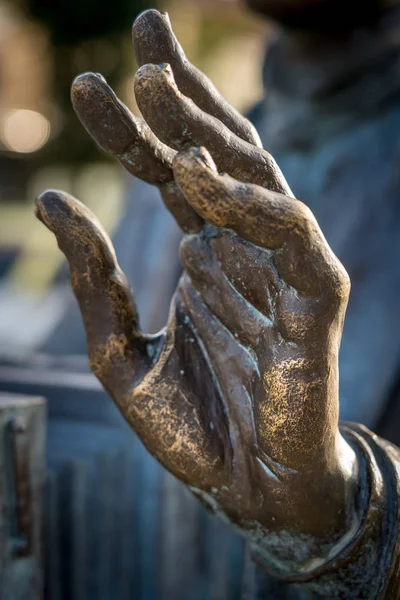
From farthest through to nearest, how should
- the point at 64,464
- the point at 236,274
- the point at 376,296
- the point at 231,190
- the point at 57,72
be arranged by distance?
the point at 57,72 < the point at 376,296 < the point at 64,464 < the point at 236,274 < the point at 231,190

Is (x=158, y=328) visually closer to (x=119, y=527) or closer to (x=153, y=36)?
(x=119, y=527)

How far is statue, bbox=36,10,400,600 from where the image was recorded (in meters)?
0.88

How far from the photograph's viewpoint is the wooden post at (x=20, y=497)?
4.32ft

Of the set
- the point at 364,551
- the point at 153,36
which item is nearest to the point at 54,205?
the point at 153,36

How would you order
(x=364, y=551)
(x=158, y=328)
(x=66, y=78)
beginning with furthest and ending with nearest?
(x=66, y=78)
(x=158, y=328)
(x=364, y=551)

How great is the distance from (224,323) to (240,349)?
0.05 meters

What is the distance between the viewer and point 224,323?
1.05 meters

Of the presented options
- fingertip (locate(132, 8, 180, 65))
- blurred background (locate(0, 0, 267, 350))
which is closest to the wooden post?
fingertip (locate(132, 8, 180, 65))

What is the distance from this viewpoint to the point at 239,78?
9531mm

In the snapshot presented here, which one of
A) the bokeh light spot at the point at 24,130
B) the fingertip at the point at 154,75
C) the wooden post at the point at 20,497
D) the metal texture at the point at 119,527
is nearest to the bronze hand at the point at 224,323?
the fingertip at the point at 154,75

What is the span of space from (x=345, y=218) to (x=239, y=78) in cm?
818

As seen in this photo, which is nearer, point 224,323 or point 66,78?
point 224,323

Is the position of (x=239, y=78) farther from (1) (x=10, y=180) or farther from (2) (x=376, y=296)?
(2) (x=376, y=296)

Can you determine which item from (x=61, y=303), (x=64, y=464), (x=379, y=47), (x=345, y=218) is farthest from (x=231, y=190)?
(x=61, y=303)
